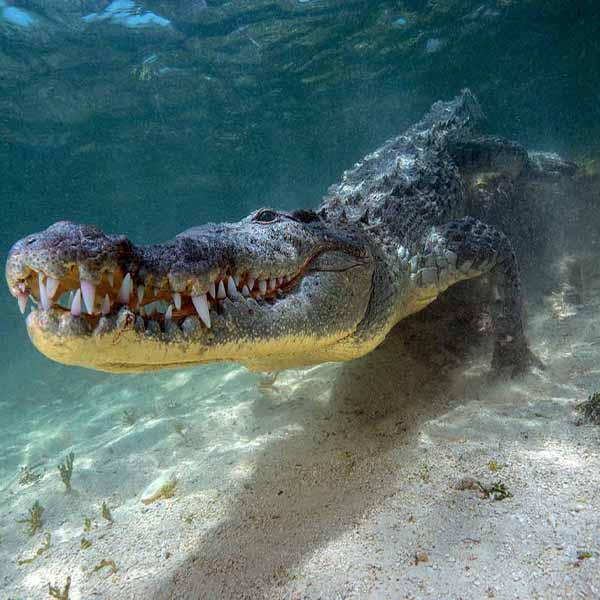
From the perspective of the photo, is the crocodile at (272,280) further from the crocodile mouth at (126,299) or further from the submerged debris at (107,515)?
the submerged debris at (107,515)

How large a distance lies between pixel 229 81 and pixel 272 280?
52.2 ft

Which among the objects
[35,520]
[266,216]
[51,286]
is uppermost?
[266,216]

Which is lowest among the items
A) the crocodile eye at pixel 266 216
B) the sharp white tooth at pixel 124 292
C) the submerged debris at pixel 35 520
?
the submerged debris at pixel 35 520

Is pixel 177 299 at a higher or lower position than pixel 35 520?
higher

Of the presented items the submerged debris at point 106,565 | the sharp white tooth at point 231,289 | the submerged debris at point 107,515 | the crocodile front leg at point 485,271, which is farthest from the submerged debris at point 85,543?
the crocodile front leg at point 485,271

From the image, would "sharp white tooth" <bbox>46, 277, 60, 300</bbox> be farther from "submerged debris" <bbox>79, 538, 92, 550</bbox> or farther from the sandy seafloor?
"submerged debris" <bbox>79, 538, 92, 550</bbox>

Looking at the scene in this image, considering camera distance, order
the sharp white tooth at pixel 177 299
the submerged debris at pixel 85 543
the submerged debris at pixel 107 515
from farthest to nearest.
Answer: the submerged debris at pixel 107 515
the submerged debris at pixel 85 543
the sharp white tooth at pixel 177 299

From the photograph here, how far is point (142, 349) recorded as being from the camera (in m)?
1.75

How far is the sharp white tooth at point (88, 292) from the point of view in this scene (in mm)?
1609

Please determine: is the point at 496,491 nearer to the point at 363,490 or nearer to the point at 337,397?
the point at 363,490

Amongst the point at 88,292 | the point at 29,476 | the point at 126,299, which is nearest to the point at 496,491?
the point at 126,299

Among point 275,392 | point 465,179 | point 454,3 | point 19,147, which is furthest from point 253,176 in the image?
point 275,392

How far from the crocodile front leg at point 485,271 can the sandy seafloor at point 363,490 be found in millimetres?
252

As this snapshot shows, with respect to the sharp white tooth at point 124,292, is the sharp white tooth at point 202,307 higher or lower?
lower
